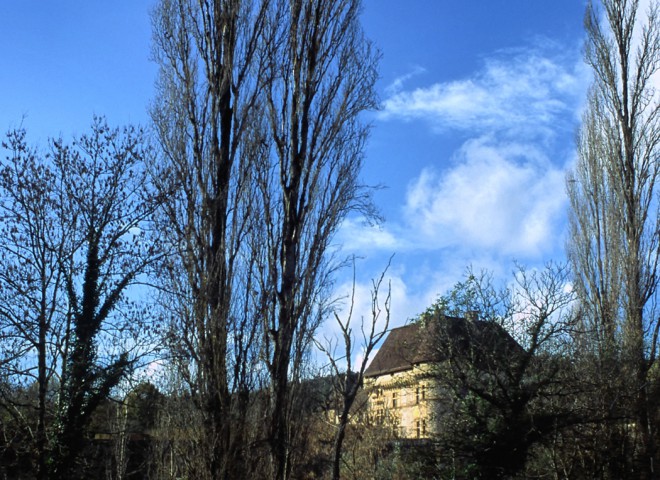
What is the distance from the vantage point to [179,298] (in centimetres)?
867

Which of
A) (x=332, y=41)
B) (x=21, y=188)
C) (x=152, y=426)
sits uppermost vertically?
(x=332, y=41)

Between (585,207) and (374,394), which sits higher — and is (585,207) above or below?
above

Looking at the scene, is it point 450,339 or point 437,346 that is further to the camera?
point 437,346

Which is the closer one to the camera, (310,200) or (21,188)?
(310,200)

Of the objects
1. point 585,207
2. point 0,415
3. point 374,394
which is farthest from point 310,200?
point 585,207

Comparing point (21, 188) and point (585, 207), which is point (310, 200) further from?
point (585, 207)

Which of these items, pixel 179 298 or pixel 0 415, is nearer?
pixel 179 298

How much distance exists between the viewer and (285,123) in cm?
992

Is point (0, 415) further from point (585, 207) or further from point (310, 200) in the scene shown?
point (585, 207)

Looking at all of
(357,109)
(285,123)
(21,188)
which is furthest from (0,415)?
(357,109)

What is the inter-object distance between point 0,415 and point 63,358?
2048mm

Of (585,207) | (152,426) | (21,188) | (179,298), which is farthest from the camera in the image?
(585,207)

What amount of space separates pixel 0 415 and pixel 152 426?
5203 millimetres

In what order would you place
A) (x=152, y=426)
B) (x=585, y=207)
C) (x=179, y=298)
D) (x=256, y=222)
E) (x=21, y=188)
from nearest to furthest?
(x=179, y=298)
(x=256, y=222)
(x=21, y=188)
(x=152, y=426)
(x=585, y=207)
